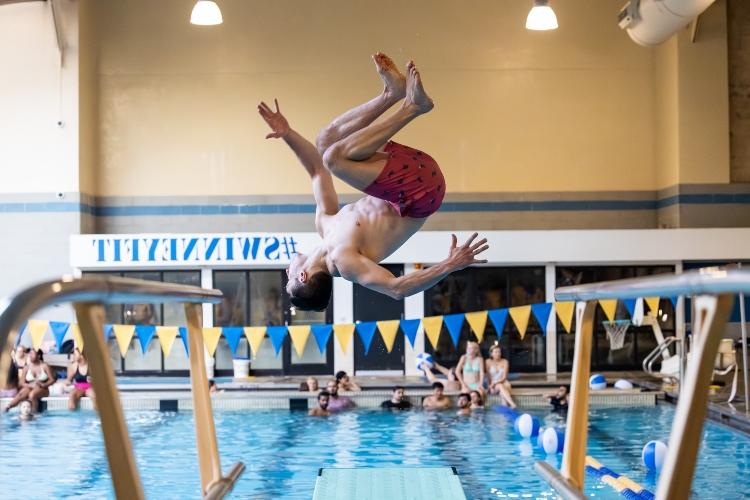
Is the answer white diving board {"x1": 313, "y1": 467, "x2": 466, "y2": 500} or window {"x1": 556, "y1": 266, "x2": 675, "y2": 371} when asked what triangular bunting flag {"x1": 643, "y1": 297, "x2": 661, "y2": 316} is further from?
white diving board {"x1": 313, "y1": 467, "x2": 466, "y2": 500}

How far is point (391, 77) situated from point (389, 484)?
155 inches

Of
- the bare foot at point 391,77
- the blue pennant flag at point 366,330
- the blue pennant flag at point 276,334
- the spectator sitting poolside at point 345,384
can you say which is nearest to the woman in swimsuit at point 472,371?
the blue pennant flag at point 366,330

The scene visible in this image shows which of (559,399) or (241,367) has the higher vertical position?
(241,367)

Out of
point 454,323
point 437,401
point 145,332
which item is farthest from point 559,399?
point 145,332

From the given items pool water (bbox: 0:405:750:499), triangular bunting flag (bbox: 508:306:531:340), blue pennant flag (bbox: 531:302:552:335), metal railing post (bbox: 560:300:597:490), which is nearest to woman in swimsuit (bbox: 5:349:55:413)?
pool water (bbox: 0:405:750:499)

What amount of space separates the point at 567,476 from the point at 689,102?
43.8 ft

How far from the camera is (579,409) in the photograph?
360cm

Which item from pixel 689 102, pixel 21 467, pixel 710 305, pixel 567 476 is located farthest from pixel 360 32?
pixel 710 305

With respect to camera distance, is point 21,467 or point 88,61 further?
point 88,61

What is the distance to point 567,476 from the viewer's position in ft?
11.7

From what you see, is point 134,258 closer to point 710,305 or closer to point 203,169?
point 203,169

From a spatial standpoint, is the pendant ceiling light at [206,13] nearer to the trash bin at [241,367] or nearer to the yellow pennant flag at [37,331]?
the yellow pennant flag at [37,331]

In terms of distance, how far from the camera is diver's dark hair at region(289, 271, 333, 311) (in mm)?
5332

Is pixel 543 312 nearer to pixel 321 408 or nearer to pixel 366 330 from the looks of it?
pixel 366 330
